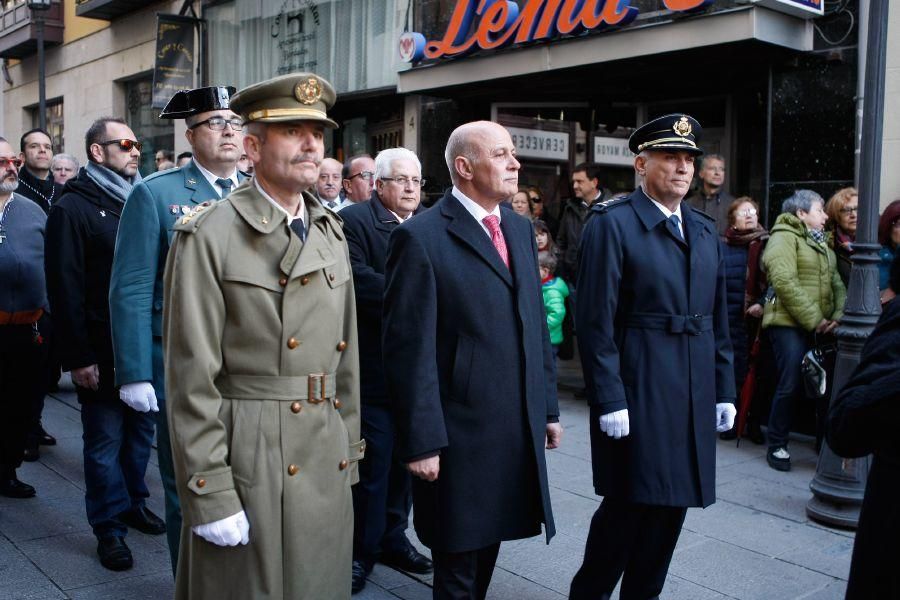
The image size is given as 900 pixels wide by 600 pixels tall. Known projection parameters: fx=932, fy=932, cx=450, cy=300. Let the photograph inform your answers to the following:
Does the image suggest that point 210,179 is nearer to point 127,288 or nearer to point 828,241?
point 127,288

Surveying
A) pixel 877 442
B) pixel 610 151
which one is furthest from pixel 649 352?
pixel 610 151

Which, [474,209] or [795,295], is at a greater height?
[474,209]

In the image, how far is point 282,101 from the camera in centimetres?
275

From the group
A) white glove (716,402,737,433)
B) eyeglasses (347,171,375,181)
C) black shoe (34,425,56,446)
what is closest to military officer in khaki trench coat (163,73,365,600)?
white glove (716,402,737,433)

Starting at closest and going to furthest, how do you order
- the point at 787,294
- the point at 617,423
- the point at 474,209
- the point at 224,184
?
the point at 474,209 < the point at 617,423 < the point at 224,184 < the point at 787,294

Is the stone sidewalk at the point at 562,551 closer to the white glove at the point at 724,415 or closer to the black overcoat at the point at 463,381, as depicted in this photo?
the white glove at the point at 724,415

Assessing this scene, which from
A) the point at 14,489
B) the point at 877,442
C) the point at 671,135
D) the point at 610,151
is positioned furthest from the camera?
the point at 610,151

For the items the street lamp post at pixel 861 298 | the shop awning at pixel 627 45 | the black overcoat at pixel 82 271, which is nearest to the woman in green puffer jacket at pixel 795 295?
the street lamp post at pixel 861 298

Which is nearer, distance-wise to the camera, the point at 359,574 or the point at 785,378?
the point at 359,574

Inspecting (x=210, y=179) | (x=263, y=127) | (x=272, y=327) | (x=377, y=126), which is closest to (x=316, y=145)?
(x=263, y=127)

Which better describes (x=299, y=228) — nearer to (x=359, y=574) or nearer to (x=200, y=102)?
(x=200, y=102)

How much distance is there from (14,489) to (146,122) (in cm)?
1358

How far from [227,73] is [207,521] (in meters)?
14.6

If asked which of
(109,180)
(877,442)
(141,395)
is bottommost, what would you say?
(141,395)
